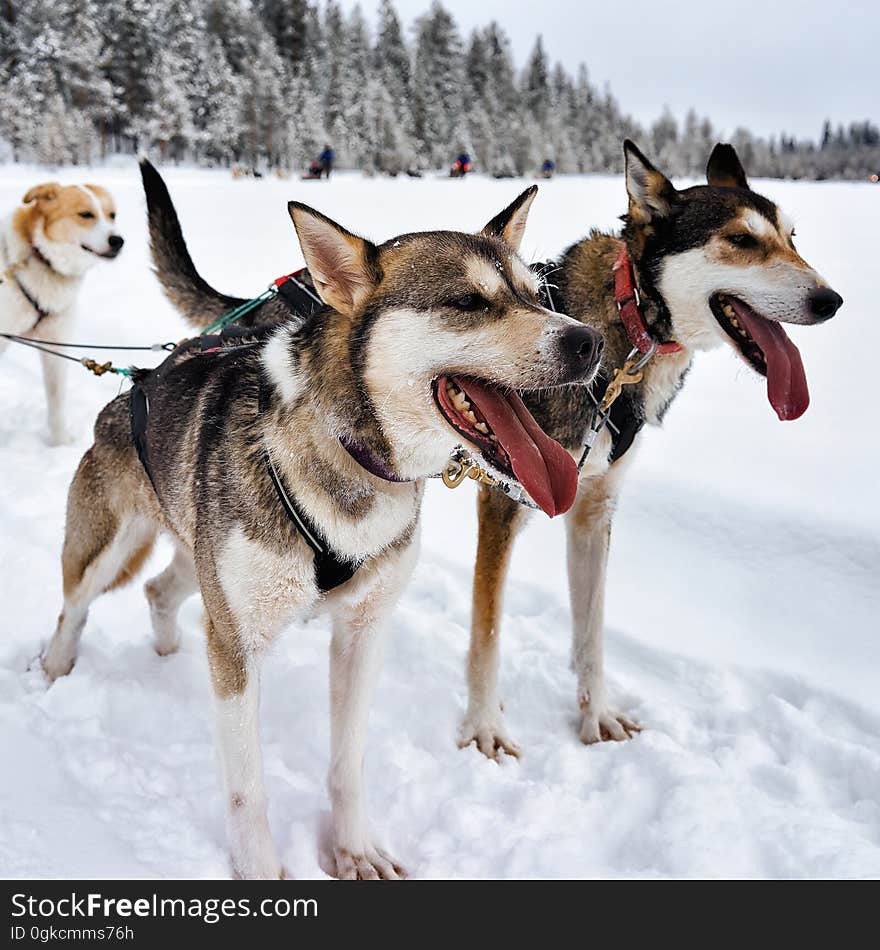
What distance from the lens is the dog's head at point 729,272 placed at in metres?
2.47

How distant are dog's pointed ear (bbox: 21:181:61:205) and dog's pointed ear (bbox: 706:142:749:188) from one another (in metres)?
4.70

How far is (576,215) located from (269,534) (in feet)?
46.2

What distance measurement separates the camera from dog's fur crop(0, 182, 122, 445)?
5523mm

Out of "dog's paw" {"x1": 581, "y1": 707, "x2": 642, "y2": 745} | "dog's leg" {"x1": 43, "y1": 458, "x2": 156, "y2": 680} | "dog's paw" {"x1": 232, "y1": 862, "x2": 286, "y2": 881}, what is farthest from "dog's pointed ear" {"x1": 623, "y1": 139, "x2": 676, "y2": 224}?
"dog's paw" {"x1": 232, "y1": 862, "x2": 286, "y2": 881}

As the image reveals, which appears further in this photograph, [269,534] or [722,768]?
[722,768]

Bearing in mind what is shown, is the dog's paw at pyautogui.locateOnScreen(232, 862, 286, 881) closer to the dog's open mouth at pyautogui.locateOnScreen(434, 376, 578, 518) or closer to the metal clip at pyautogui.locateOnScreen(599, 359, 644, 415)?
the dog's open mouth at pyautogui.locateOnScreen(434, 376, 578, 518)

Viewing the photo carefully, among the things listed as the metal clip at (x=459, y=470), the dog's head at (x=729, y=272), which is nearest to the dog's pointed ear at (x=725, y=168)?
the dog's head at (x=729, y=272)

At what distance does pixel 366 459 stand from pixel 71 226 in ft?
16.1

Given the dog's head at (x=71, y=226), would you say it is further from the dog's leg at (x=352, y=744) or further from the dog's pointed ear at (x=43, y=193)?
the dog's leg at (x=352, y=744)

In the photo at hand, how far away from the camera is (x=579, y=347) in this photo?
173 centimetres

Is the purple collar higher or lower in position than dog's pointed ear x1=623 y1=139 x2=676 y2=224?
lower

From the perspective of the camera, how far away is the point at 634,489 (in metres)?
4.58
